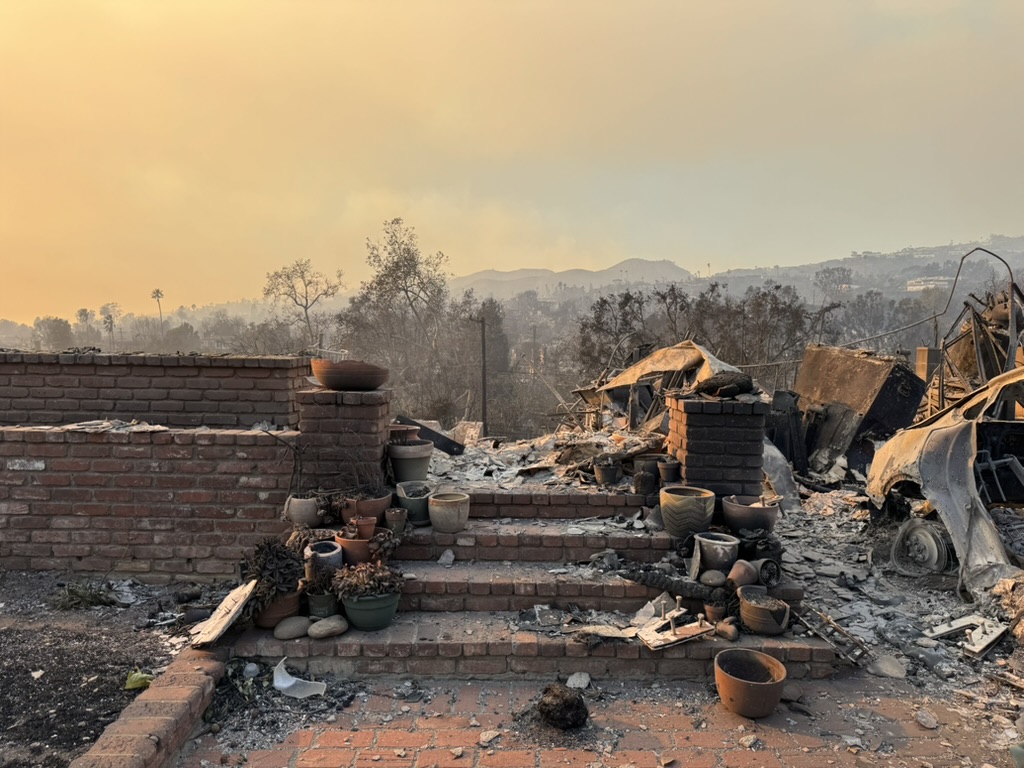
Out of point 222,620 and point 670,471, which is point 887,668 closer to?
point 670,471

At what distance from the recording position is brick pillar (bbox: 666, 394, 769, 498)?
13.5 ft

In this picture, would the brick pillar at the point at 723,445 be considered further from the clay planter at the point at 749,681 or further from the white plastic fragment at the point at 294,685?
the white plastic fragment at the point at 294,685

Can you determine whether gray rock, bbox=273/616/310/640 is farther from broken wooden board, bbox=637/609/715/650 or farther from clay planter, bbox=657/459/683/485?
clay planter, bbox=657/459/683/485

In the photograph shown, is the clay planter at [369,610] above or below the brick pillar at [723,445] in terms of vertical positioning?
below

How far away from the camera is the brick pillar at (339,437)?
420 centimetres

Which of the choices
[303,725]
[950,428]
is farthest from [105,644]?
[950,428]

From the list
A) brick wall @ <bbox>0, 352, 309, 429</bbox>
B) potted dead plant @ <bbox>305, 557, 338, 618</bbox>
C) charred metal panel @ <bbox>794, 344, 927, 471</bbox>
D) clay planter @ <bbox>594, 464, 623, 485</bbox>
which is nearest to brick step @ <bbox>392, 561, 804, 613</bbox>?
potted dead plant @ <bbox>305, 557, 338, 618</bbox>

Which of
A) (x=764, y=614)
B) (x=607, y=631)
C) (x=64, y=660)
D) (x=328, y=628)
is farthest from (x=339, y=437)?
(x=764, y=614)

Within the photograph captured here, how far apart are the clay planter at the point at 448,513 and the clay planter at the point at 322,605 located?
841mm

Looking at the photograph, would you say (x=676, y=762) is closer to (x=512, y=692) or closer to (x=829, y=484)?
(x=512, y=692)

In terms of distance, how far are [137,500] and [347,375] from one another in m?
1.79

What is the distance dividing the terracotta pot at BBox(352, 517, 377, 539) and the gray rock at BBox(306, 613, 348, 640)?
0.57 m

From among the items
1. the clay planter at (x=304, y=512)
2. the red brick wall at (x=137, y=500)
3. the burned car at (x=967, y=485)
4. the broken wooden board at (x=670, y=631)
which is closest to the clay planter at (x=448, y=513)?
the clay planter at (x=304, y=512)

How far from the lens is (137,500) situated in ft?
14.0
